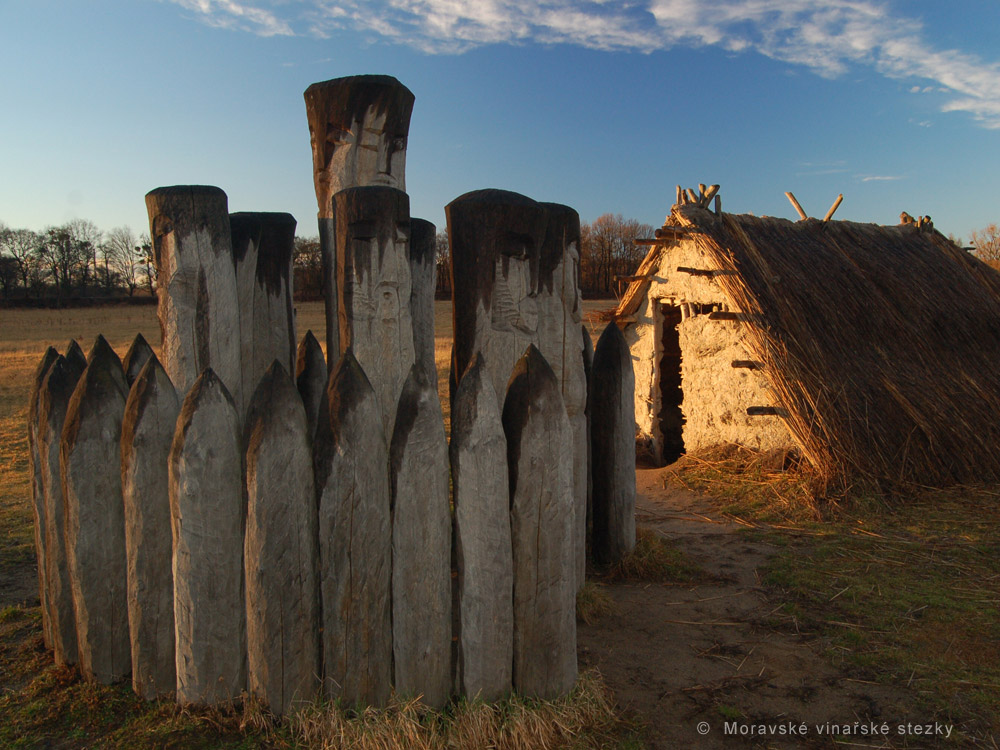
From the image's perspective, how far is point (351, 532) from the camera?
267cm

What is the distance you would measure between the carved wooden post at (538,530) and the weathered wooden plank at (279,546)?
2.79ft

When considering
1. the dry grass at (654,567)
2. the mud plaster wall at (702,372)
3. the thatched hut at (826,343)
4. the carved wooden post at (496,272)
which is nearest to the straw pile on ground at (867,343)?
the thatched hut at (826,343)

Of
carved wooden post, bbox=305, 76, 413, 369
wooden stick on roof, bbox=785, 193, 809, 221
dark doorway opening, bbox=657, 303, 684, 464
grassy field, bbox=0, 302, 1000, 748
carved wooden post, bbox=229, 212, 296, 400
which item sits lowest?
grassy field, bbox=0, 302, 1000, 748

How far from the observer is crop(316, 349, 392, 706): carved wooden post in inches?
105

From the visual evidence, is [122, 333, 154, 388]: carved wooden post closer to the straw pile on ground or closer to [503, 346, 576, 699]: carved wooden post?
[503, 346, 576, 699]: carved wooden post

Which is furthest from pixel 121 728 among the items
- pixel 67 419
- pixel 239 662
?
pixel 67 419

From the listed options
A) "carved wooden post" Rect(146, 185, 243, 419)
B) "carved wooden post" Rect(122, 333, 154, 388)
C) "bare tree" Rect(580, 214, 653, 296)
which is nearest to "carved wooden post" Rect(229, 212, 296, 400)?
"carved wooden post" Rect(146, 185, 243, 419)

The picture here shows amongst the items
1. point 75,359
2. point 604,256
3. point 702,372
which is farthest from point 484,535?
point 604,256

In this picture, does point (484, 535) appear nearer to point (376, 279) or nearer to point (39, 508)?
point (376, 279)

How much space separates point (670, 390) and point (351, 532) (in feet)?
28.7

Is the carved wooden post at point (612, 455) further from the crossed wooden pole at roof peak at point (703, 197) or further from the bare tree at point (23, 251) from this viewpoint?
the bare tree at point (23, 251)

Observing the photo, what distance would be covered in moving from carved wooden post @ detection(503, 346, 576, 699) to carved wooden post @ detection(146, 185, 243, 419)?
5.21 ft

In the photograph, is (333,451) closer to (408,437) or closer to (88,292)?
(408,437)

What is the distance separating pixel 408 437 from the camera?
2.72 meters
